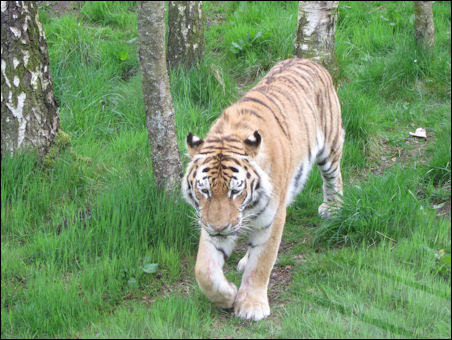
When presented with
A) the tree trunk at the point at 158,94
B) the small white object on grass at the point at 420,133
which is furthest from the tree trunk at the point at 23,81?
the small white object on grass at the point at 420,133

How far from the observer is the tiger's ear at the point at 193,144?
3908 mm

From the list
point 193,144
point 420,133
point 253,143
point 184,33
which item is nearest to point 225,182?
point 253,143

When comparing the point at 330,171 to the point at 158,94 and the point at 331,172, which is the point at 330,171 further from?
the point at 158,94

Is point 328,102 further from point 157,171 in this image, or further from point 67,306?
point 67,306

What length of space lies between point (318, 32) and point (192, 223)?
2.91 meters

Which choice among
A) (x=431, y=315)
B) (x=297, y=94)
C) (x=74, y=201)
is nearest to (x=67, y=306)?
(x=74, y=201)

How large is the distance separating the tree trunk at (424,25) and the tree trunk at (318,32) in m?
0.90

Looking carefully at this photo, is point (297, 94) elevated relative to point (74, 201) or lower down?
elevated

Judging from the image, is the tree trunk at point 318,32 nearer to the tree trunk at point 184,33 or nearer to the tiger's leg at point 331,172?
the tree trunk at point 184,33

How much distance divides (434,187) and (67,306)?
8.72ft

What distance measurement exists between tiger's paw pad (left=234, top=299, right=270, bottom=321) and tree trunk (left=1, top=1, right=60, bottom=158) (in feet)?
7.12

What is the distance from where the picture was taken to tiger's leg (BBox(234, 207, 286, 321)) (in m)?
3.87

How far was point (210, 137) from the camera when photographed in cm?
405

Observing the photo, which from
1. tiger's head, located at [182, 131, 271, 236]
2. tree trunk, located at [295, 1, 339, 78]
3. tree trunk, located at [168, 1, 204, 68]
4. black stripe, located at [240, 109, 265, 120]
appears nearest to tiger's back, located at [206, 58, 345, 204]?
black stripe, located at [240, 109, 265, 120]
